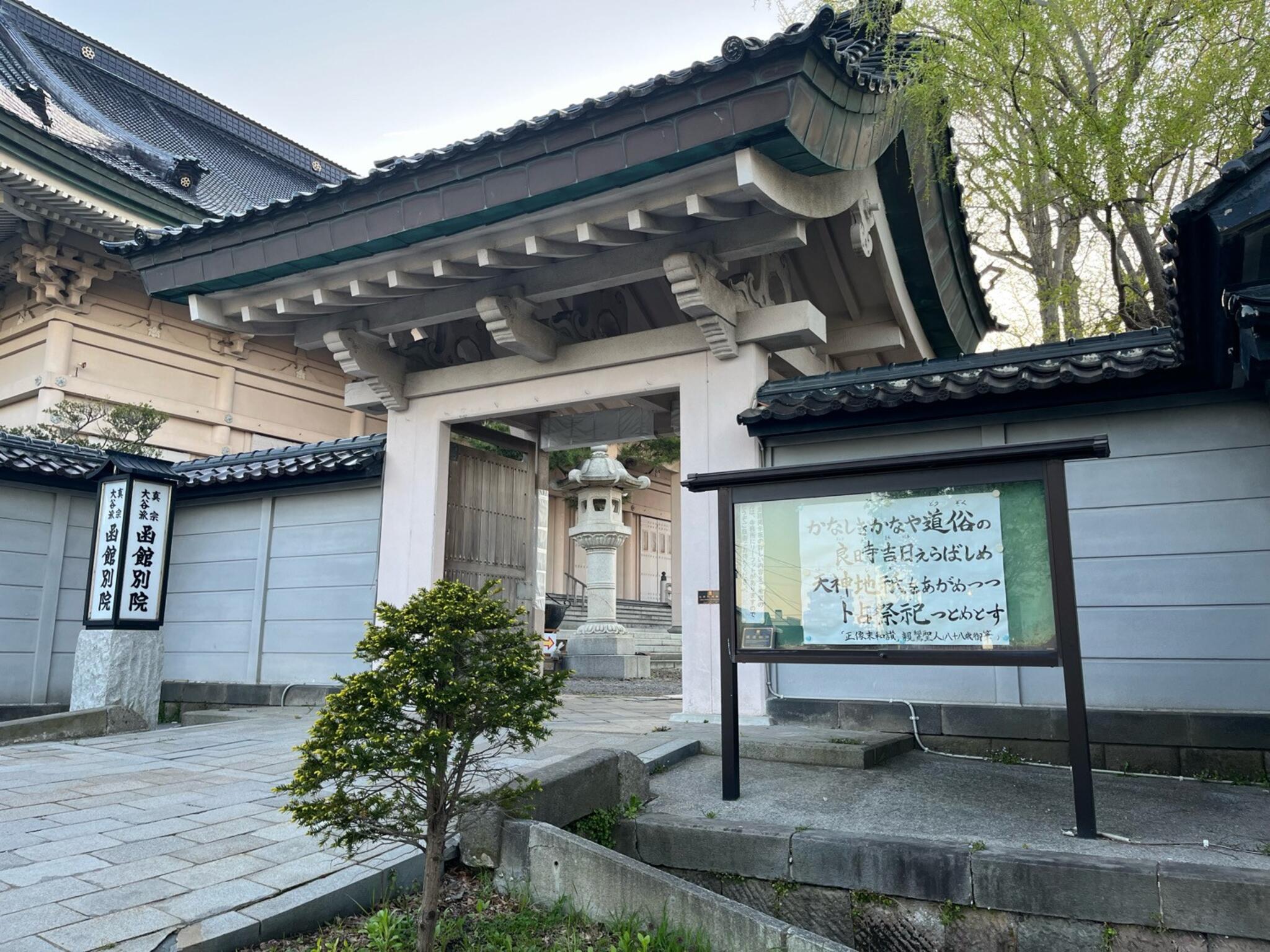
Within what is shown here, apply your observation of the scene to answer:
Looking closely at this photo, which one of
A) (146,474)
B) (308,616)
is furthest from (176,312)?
(308,616)

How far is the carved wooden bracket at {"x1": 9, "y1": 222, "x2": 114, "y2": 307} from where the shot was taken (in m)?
12.5

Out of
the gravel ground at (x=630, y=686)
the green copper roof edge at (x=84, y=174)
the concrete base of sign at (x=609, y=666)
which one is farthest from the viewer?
the concrete base of sign at (x=609, y=666)

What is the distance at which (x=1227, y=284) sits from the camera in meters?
4.29

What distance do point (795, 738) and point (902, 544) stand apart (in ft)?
7.08

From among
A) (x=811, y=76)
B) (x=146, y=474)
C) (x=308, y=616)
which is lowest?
(x=308, y=616)

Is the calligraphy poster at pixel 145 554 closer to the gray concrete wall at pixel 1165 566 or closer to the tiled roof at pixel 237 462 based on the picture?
the tiled roof at pixel 237 462

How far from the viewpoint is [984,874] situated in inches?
142

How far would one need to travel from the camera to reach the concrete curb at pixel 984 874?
3.27 metres

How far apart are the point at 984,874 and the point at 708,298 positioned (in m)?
5.00

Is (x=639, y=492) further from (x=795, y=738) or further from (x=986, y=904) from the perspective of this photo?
(x=986, y=904)

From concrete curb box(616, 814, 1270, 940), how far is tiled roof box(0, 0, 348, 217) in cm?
1275

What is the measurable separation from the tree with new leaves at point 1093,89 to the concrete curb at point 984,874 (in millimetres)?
5429

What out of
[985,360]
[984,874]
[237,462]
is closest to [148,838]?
[984,874]

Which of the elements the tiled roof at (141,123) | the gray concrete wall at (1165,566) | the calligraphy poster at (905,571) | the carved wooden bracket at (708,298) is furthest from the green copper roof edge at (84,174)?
the gray concrete wall at (1165,566)
